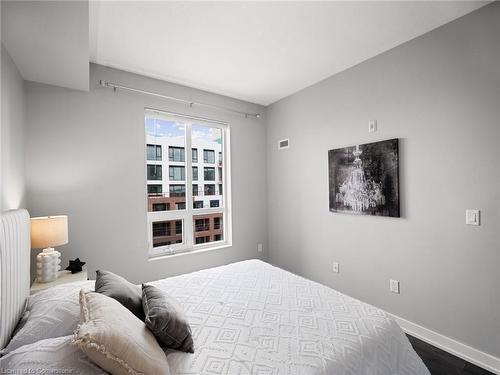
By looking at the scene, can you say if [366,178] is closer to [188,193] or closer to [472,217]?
[472,217]

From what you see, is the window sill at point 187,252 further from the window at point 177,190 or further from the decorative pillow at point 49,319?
the decorative pillow at point 49,319

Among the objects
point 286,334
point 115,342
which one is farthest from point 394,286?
point 115,342

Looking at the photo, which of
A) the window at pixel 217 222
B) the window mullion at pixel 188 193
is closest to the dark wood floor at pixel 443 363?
the window at pixel 217 222

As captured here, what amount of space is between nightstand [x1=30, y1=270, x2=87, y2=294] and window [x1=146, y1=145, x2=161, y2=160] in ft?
4.71

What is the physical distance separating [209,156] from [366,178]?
6.87ft

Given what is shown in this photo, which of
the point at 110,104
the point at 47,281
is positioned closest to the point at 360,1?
the point at 110,104

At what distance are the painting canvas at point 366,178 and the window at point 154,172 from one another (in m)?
2.13

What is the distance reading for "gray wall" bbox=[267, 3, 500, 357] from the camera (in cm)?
188

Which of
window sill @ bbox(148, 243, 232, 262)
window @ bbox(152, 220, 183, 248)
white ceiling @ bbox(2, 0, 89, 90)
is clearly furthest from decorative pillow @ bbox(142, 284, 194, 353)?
window @ bbox(152, 220, 183, 248)

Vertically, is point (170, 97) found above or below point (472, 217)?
above

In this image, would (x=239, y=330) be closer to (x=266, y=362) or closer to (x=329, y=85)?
(x=266, y=362)

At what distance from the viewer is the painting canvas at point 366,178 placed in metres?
2.40

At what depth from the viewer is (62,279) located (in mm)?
2100

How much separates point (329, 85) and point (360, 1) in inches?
48.1
